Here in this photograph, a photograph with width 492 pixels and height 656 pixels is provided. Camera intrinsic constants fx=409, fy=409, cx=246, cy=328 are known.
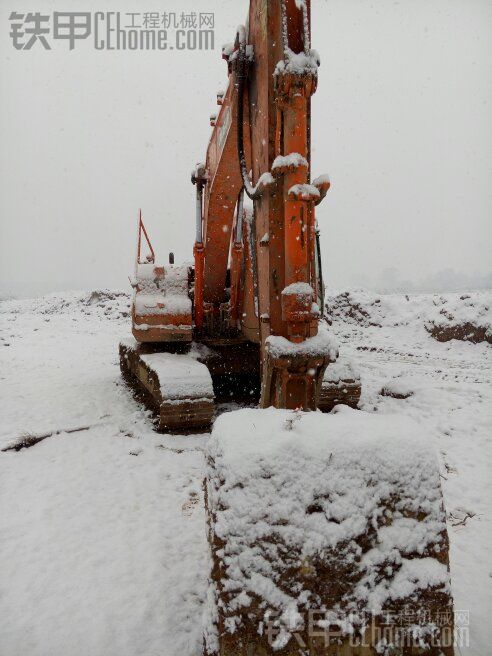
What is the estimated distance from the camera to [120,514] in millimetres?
2916

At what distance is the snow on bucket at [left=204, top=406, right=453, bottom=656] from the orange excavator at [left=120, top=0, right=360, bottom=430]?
118 cm

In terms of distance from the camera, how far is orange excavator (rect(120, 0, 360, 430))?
9.08ft

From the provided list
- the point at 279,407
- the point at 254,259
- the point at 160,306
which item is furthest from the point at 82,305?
the point at 279,407

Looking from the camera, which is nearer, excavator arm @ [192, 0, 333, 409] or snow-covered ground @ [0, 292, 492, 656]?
snow-covered ground @ [0, 292, 492, 656]

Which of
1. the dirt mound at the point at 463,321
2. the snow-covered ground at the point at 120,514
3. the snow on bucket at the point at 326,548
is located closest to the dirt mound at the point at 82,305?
the snow-covered ground at the point at 120,514

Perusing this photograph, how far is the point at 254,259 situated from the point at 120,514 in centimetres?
225

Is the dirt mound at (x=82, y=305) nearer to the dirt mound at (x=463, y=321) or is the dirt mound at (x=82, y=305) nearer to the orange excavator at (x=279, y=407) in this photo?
the dirt mound at (x=463, y=321)

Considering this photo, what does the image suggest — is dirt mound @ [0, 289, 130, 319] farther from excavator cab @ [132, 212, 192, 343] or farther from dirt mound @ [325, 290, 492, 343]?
excavator cab @ [132, 212, 192, 343]

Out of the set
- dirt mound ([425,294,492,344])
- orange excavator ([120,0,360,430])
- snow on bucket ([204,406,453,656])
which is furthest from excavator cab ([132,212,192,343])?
dirt mound ([425,294,492,344])

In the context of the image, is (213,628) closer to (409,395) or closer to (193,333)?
(193,333)

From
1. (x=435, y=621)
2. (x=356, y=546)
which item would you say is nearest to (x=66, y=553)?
(x=356, y=546)

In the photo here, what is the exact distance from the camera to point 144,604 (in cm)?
208

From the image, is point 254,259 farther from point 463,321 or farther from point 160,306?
point 463,321

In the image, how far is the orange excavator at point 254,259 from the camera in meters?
2.77
